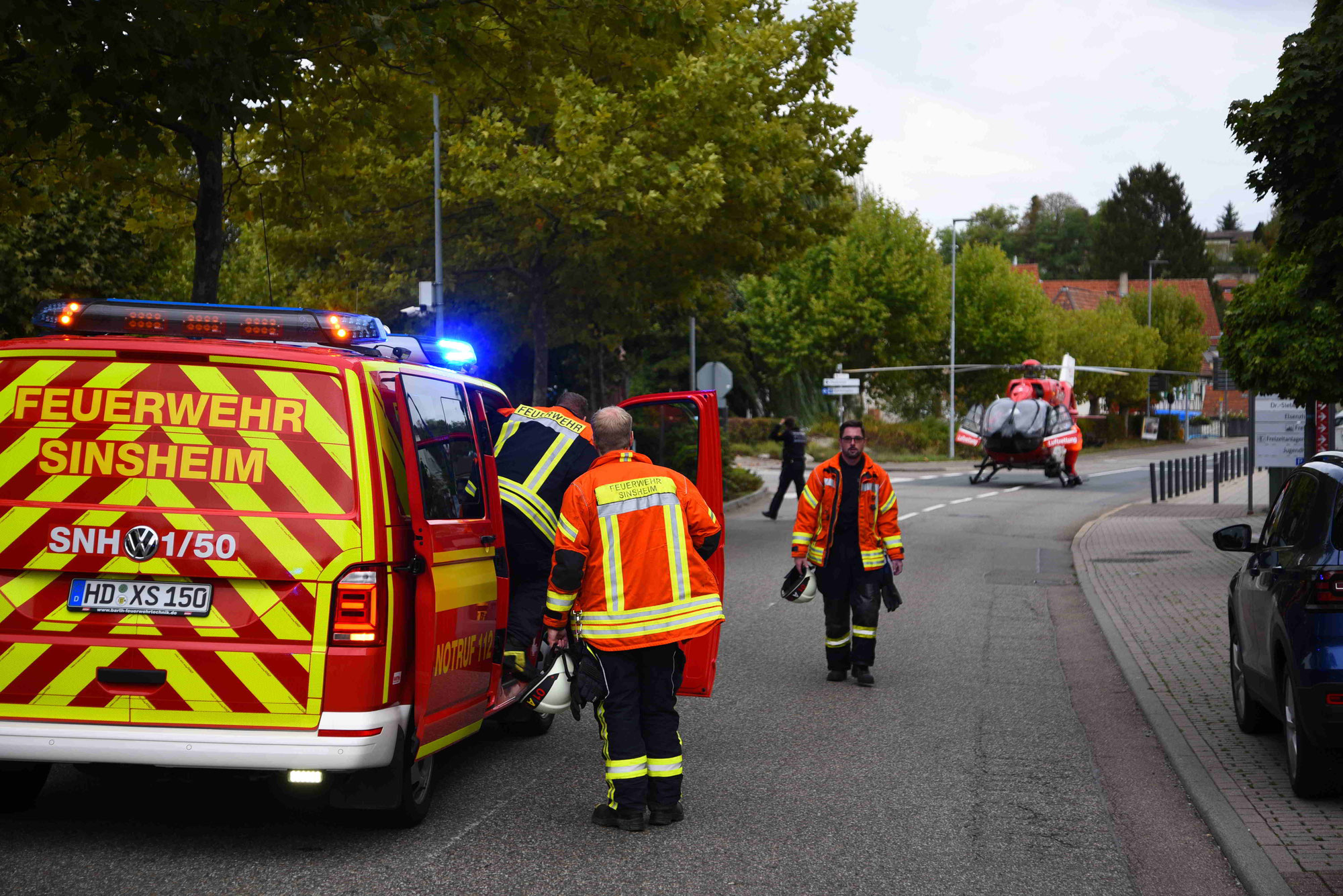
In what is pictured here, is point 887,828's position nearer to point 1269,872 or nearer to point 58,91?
point 1269,872

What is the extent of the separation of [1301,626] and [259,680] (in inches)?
169

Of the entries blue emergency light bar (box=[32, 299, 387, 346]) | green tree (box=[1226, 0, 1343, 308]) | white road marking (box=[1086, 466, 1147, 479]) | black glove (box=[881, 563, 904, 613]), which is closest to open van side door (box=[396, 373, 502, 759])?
blue emergency light bar (box=[32, 299, 387, 346])

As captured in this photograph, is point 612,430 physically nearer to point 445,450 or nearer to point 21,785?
point 445,450

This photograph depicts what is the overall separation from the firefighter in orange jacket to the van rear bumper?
4911mm

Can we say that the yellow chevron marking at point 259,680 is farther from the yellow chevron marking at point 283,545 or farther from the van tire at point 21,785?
the van tire at point 21,785

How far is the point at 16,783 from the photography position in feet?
18.3

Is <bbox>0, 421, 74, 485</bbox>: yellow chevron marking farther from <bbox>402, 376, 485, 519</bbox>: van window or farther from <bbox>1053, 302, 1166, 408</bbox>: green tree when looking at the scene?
<bbox>1053, 302, 1166, 408</bbox>: green tree

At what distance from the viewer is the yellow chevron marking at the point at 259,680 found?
4.91 metres

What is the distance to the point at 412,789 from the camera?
5566 millimetres

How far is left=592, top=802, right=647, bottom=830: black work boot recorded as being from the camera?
578cm

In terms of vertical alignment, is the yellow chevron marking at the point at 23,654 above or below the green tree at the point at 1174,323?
below

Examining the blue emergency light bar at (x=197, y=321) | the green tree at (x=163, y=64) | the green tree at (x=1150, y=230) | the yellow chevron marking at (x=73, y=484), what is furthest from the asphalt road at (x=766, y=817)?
the green tree at (x=1150, y=230)

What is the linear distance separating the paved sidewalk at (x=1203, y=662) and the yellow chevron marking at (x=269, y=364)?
392 cm

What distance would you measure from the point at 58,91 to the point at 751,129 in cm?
1396
